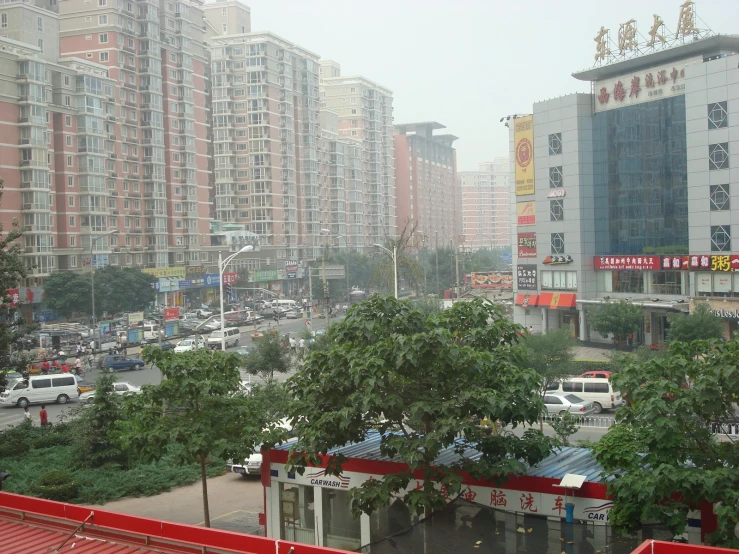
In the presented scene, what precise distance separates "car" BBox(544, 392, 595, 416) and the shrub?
14.7 meters

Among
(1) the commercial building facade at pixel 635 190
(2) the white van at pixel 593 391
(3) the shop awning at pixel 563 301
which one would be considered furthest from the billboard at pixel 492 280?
(2) the white van at pixel 593 391

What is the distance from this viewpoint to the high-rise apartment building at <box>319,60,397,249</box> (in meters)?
106

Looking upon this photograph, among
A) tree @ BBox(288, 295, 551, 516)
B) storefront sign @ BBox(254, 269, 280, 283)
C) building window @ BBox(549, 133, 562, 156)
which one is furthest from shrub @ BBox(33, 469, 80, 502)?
storefront sign @ BBox(254, 269, 280, 283)

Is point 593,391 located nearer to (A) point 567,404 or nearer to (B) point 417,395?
(A) point 567,404

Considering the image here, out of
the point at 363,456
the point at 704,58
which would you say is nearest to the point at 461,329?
the point at 363,456

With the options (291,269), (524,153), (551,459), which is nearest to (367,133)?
(291,269)

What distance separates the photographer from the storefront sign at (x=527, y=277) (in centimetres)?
4662

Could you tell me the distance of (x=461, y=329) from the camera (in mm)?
11648

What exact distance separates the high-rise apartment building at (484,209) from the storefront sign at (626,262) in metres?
129

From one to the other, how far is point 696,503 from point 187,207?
63525 millimetres

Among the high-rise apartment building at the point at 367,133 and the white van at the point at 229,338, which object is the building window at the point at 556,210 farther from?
the high-rise apartment building at the point at 367,133

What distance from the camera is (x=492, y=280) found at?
186 feet

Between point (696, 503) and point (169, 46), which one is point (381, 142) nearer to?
point (169, 46)

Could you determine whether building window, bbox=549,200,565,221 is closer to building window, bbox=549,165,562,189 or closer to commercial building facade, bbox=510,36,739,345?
commercial building facade, bbox=510,36,739,345
